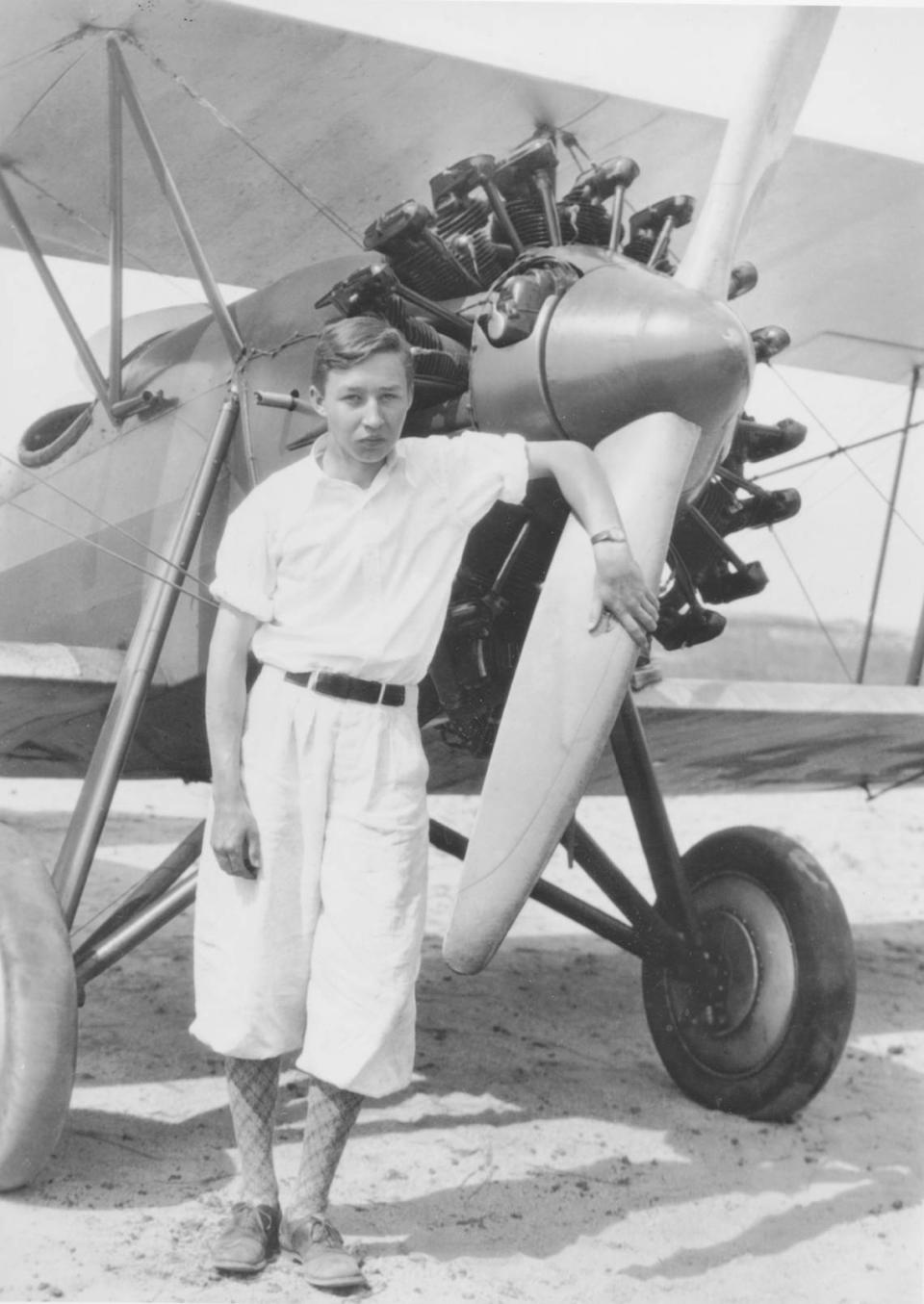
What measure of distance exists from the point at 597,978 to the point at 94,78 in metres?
4.29

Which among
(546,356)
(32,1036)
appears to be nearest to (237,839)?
(32,1036)

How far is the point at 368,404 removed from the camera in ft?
8.77

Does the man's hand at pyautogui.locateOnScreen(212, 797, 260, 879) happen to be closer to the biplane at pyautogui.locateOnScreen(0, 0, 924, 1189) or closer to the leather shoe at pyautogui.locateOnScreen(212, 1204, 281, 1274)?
the biplane at pyautogui.locateOnScreen(0, 0, 924, 1189)

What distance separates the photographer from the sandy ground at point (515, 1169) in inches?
114

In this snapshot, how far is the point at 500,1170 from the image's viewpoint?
3.59m

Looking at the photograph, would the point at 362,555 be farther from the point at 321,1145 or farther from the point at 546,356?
the point at 321,1145

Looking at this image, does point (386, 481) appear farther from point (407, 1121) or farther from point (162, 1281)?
point (407, 1121)

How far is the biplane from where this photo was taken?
111 inches

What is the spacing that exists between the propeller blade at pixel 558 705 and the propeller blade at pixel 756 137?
486 millimetres

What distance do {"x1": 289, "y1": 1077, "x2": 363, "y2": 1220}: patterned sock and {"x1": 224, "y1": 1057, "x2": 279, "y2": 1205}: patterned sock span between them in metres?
0.07

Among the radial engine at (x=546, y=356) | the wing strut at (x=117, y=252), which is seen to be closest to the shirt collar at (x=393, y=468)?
the radial engine at (x=546, y=356)

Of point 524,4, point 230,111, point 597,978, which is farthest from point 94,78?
point 597,978

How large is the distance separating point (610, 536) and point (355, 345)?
0.64 m

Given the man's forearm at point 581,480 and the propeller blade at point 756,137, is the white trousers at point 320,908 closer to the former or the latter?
the man's forearm at point 581,480
